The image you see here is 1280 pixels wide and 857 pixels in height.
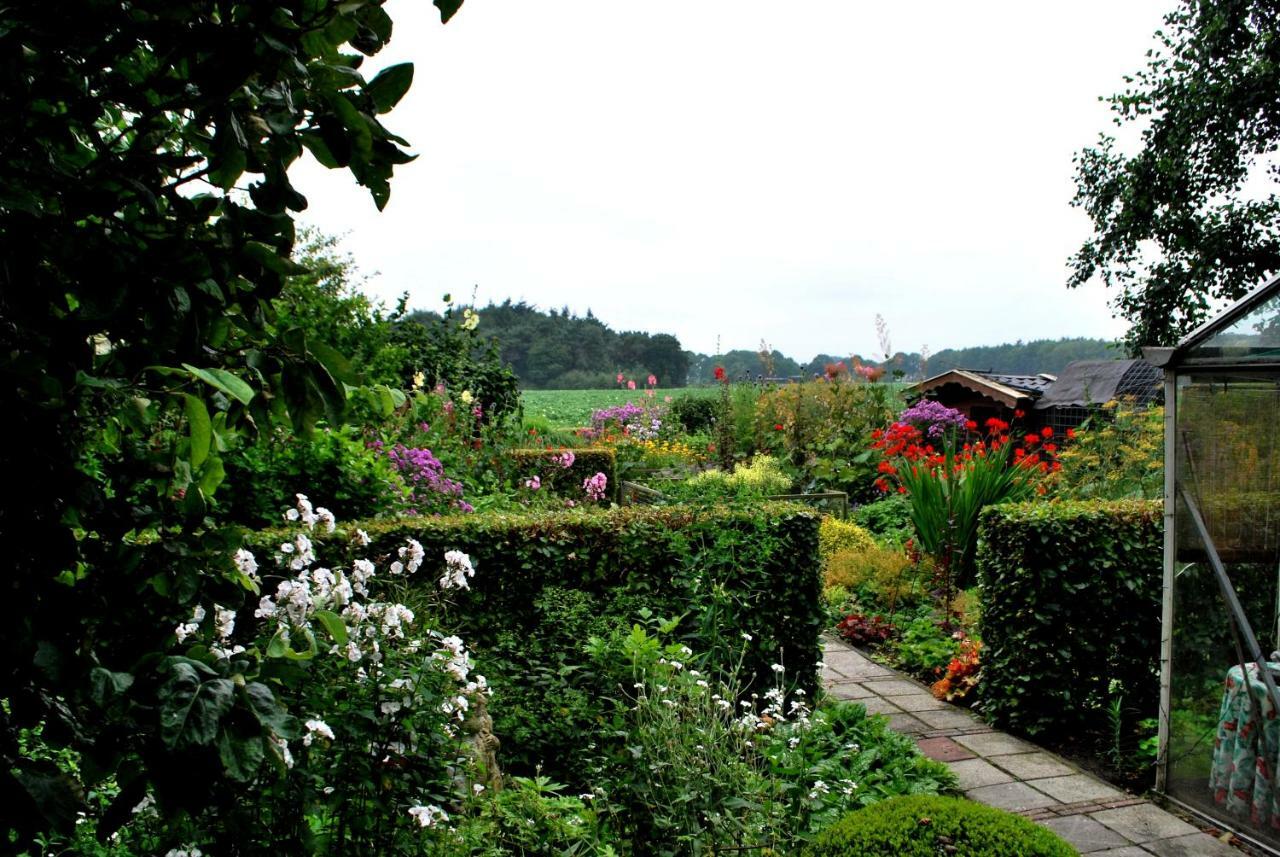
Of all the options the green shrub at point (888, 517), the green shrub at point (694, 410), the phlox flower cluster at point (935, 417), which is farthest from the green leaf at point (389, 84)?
the green shrub at point (694, 410)

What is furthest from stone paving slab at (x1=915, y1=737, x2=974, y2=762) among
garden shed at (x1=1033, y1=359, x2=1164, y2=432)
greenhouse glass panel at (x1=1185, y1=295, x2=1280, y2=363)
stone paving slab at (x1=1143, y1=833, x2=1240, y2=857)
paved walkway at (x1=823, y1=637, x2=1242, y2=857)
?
garden shed at (x1=1033, y1=359, x2=1164, y2=432)

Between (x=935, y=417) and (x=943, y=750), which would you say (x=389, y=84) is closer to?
(x=943, y=750)

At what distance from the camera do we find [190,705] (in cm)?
96

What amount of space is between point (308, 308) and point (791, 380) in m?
7.79

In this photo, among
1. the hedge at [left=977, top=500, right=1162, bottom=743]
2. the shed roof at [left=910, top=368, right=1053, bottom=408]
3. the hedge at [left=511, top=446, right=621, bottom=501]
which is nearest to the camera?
the hedge at [left=977, top=500, right=1162, bottom=743]

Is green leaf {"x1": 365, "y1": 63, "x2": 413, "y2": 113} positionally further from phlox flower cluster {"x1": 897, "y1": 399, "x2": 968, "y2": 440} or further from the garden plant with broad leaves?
phlox flower cluster {"x1": 897, "y1": 399, "x2": 968, "y2": 440}

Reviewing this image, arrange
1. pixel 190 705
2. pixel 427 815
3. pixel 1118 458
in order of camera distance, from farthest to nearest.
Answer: pixel 1118 458
pixel 427 815
pixel 190 705

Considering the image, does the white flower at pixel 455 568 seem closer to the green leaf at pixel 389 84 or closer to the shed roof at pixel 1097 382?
the green leaf at pixel 389 84

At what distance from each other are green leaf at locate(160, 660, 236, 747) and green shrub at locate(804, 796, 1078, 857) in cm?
200

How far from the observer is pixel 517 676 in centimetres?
414

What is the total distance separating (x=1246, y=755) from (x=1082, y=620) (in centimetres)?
123

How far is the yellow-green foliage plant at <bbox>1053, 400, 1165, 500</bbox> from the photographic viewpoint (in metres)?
7.39

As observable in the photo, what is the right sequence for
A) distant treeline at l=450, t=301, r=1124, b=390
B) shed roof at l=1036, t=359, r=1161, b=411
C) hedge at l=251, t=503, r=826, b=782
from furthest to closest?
distant treeline at l=450, t=301, r=1124, b=390
shed roof at l=1036, t=359, r=1161, b=411
hedge at l=251, t=503, r=826, b=782

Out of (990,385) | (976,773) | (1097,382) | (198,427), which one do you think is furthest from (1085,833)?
(990,385)
